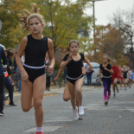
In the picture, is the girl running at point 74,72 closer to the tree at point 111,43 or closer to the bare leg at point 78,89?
the bare leg at point 78,89

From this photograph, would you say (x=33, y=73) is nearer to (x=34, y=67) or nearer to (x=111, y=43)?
(x=34, y=67)

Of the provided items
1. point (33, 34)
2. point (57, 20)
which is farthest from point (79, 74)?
point (57, 20)

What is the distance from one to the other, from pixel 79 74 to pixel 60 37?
2213 cm

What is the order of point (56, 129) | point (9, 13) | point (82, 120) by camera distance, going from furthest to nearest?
1. point (9, 13)
2. point (82, 120)
3. point (56, 129)

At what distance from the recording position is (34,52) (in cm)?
611

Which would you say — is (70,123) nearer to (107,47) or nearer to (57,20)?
(57,20)

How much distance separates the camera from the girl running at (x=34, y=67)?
5922mm

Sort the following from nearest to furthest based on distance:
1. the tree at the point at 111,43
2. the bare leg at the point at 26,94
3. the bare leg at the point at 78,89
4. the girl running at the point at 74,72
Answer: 1. the bare leg at the point at 26,94
2. the bare leg at the point at 78,89
3. the girl running at the point at 74,72
4. the tree at the point at 111,43

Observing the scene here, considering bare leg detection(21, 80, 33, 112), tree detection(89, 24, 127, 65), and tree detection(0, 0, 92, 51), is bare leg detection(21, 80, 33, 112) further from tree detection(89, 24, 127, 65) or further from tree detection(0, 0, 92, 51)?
A: tree detection(89, 24, 127, 65)

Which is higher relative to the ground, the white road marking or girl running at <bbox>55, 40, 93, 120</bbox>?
girl running at <bbox>55, 40, 93, 120</bbox>

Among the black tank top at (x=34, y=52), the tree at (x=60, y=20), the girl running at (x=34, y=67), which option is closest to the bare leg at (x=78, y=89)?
the girl running at (x=34, y=67)

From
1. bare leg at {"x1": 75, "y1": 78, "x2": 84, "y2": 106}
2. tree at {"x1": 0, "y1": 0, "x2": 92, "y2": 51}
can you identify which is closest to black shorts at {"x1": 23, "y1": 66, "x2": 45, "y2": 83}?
bare leg at {"x1": 75, "y1": 78, "x2": 84, "y2": 106}

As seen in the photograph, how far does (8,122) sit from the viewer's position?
26.6ft

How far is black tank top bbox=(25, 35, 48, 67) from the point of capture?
609 centimetres
